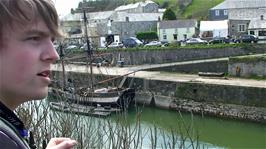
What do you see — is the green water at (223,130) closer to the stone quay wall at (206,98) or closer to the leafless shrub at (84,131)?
the stone quay wall at (206,98)

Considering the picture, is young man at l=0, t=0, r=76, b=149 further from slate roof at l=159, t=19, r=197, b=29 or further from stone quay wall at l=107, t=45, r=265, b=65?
slate roof at l=159, t=19, r=197, b=29

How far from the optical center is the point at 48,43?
43.6 inches

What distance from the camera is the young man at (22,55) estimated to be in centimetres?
100

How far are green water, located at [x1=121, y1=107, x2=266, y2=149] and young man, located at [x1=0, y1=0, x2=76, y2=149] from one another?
13.2m

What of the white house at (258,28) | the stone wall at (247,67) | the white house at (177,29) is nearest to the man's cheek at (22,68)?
the stone wall at (247,67)

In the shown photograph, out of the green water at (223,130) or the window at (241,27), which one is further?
the window at (241,27)

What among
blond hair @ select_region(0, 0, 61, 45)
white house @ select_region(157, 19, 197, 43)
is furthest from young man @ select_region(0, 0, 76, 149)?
white house @ select_region(157, 19, 197, 43)

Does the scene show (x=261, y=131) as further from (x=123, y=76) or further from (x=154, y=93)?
(x=123, y=76)

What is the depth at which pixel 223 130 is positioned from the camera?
1795 cm

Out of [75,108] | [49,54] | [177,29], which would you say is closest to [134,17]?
[177,29]

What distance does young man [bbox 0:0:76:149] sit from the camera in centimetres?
100

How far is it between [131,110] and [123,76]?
3.44m

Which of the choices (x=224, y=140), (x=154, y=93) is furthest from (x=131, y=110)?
(x=224, y=140)

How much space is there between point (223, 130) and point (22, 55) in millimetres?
17556
